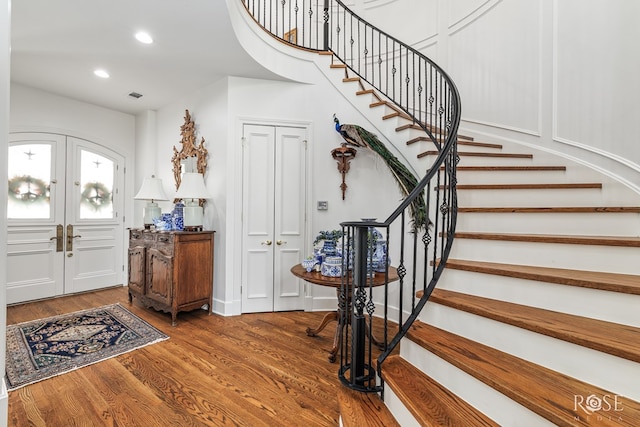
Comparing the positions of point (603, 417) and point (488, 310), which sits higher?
point (488, 310)

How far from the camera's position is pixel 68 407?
1.80 metres

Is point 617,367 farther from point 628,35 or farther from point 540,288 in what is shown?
point 628,35

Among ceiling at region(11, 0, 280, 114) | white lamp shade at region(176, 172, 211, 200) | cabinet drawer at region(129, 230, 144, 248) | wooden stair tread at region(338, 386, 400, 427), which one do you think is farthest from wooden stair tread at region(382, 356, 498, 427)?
cabinet drawer at region(129, 230, 144, 248)

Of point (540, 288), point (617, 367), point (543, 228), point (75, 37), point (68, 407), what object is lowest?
point (68, 407)

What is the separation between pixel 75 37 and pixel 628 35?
4.80 m

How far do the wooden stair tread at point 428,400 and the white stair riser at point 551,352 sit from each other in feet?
1.06

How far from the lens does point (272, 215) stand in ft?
11.4

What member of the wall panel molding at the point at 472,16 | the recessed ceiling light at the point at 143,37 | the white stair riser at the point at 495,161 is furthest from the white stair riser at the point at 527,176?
the recessed ceiling light at the point at 143,37

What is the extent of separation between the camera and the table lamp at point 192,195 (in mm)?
3305

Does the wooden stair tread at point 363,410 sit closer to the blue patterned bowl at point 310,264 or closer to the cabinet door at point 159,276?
the blue patterned bowl at point 310,264

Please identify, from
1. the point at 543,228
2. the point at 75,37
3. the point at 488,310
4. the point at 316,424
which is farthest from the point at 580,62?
the point at 75,37

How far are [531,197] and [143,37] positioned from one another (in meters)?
3.72

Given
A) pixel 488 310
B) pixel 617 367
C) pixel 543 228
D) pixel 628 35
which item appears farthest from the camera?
pixel 628 35

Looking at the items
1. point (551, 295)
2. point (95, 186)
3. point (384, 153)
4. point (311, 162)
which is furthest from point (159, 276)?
point (551, 295)
